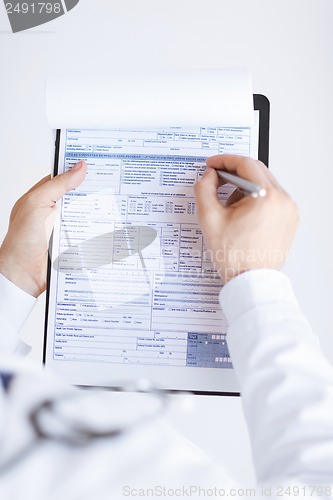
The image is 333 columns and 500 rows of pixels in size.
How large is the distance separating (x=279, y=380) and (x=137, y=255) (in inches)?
9.1

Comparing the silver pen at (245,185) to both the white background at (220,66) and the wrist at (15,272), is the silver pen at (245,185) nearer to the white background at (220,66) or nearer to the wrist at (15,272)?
the wrist at (15,272)

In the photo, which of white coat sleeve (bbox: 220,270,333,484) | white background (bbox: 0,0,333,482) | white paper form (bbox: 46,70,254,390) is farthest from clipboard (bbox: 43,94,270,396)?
white background (bbox: 0,0,333,482)

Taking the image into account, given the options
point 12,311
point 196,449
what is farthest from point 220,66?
point 196,449

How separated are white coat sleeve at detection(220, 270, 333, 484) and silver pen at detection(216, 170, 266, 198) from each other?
0.07 meters

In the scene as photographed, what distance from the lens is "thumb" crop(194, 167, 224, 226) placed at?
1.72 ft

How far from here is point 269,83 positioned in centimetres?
91

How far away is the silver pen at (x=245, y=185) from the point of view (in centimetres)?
49

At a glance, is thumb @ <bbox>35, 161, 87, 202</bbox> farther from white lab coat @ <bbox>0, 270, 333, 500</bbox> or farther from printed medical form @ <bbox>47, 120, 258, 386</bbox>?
white lab coat @ <bbox>0, 270, 333, 500</bbox>

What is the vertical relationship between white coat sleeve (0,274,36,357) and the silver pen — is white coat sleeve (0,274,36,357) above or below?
below

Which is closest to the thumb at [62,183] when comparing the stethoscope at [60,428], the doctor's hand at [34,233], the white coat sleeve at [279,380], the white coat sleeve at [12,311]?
the doctor's hand at [34,233]

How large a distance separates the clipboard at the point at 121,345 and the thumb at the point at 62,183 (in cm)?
2

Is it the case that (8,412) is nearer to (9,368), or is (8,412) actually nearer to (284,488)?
(9,368)

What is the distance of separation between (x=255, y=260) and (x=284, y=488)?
20 cm

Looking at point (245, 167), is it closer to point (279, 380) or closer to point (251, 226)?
point (251, 226)
